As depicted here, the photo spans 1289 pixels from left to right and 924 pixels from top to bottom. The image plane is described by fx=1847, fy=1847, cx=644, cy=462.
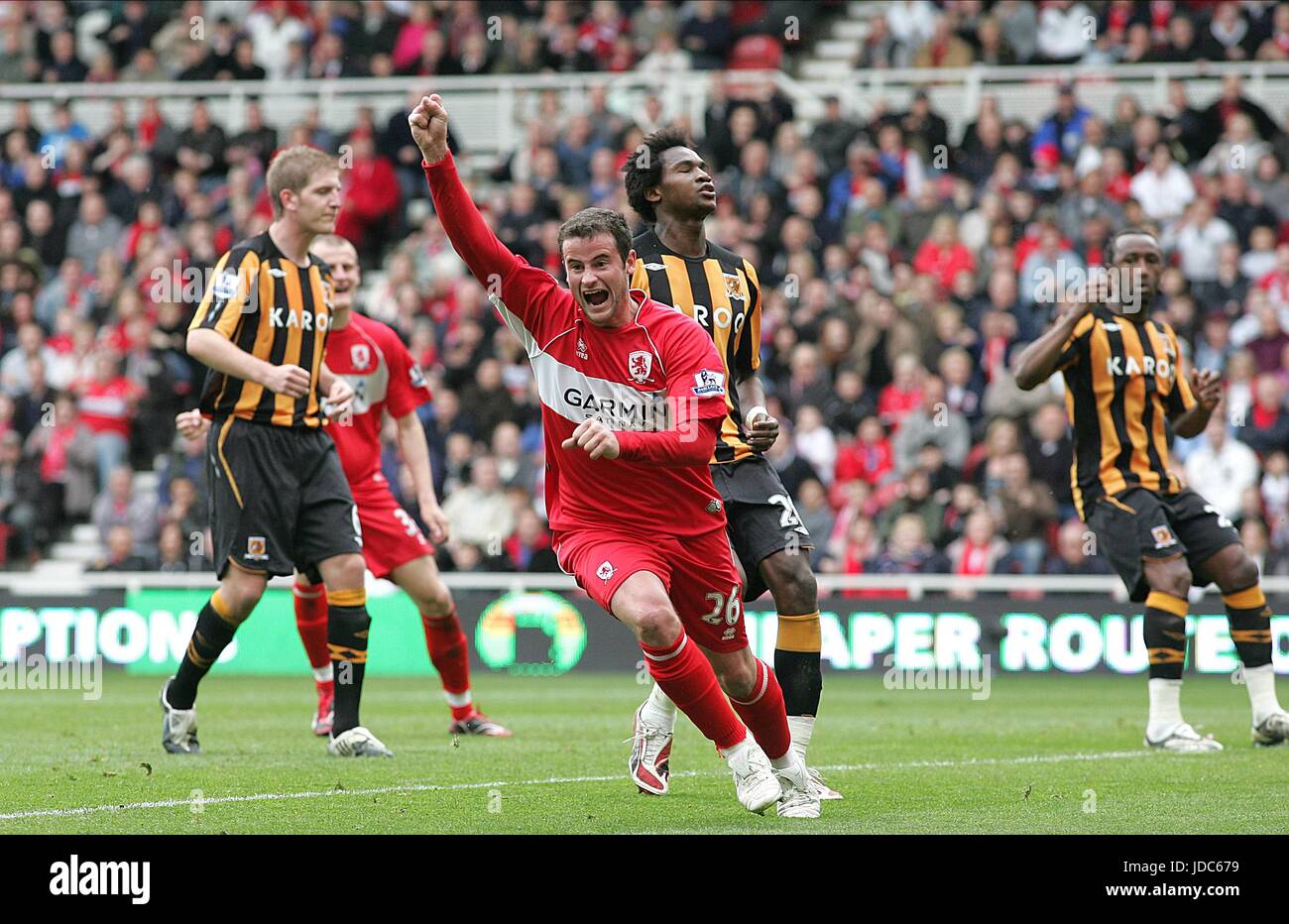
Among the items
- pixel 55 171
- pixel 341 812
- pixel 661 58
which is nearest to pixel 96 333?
pixel 55 171

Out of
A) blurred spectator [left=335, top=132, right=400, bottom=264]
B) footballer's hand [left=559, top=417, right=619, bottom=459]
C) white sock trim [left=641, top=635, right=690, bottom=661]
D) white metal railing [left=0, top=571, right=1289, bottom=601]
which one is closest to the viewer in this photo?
footballer's hand [left=559, top=417, right=619, bottom=459]

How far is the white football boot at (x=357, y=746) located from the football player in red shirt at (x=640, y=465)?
248cm

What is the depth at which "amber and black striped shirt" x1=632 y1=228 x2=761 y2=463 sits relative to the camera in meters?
7.43

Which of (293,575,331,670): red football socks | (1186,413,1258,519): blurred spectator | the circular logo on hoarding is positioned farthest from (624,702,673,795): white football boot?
(1186,413,1258,519): blurred spectator

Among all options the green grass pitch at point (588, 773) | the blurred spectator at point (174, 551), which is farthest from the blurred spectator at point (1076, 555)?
the blurred spectator at point (174, 551)

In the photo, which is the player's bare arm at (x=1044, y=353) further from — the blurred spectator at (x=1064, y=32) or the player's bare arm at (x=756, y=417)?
the blurred spectator at (x=1064, y=32)

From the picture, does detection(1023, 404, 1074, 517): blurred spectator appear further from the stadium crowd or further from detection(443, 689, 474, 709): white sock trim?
detection(443, 689, 474, 709): white sock trim

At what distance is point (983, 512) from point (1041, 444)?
91 cm

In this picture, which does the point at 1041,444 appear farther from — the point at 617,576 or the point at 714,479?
the point at 617,576

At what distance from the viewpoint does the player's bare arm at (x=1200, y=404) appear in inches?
364

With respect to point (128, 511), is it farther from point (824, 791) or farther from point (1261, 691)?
point (824, 791)

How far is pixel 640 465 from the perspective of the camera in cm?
626

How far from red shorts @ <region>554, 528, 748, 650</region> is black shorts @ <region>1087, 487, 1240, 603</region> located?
351 cm

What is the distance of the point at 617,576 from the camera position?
6238 mm
